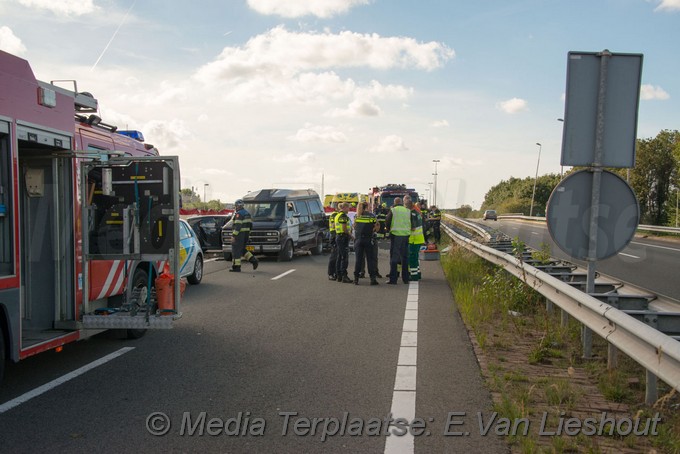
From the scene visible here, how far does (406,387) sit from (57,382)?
3.44m

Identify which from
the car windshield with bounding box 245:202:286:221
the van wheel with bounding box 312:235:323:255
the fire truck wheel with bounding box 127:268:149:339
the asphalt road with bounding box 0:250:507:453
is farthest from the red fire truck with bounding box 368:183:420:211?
the fire truck wheel with bounding box 127:268:149:339

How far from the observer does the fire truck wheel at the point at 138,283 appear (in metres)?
8.12

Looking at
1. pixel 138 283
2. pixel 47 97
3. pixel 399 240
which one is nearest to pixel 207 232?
pixel 399 240

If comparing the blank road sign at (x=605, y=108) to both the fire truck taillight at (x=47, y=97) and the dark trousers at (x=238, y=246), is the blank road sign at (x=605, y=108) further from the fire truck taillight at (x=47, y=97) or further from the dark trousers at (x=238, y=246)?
the dark trousers at (x=238, y=246)

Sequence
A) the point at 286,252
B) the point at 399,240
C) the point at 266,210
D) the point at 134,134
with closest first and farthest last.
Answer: the point at 134,134 → the point at 399,240 → the point at 286,252 → the point at 266,210

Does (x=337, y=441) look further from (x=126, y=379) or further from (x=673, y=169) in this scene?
(x=673, y=169)

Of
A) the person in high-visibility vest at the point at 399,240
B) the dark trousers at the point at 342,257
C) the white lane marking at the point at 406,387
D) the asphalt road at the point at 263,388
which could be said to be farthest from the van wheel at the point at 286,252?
the white lane marking at the point at 406,387

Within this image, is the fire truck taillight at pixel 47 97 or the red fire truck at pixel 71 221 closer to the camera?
the red fire truck at pixel 71 221

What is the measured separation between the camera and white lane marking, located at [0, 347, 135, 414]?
5410mm

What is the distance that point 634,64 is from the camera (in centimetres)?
651

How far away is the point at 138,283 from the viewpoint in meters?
8.30

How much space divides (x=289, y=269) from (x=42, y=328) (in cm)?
1064

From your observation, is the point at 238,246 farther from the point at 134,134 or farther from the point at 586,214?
the point at 586,214

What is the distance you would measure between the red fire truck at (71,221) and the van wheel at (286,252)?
11.4 m
